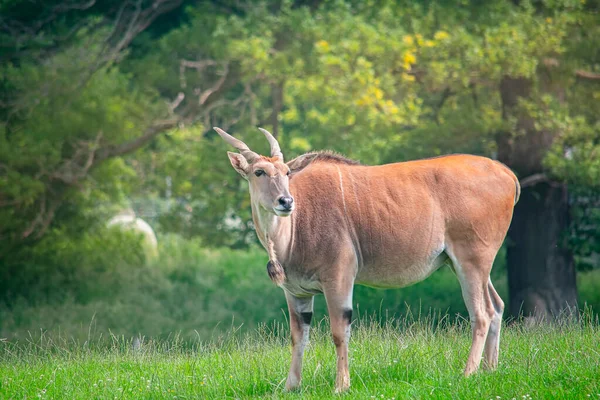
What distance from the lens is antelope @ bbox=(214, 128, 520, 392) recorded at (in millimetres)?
7320

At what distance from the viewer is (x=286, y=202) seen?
23.0ft

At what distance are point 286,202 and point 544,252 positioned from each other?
947 centimetres

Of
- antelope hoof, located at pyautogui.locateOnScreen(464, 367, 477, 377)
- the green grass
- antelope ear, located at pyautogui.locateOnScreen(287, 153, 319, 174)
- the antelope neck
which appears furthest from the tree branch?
antelope hoof, located at pyautogui.locateOnScreen(464, 367, 477, 377)

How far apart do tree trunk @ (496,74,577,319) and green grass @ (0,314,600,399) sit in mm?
6197

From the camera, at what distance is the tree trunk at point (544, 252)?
1541 centimetres

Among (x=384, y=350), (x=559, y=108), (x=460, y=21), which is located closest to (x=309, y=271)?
(x=384, y=350)

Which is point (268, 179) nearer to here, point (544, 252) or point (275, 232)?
point (275, 232)

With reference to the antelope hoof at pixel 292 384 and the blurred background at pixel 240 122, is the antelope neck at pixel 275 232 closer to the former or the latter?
the antelope hoof at pixel 292 384

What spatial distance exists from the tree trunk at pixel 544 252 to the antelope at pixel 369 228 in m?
7.62

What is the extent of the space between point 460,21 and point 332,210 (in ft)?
30.6

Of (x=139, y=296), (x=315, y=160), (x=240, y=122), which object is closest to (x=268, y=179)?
(x=315, y=160)

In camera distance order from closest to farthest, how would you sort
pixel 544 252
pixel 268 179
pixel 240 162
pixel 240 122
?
pixel 268 179
pixel 240 162
pixel 544 252
pixel 240 122

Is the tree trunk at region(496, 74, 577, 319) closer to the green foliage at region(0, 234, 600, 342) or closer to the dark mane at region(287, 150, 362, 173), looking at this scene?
the green foliage at region(0, 234, 600, 342)

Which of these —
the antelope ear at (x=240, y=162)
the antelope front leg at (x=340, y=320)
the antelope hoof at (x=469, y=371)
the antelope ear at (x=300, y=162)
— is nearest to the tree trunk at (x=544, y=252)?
the antelope hoof at (x=469, y=371)
